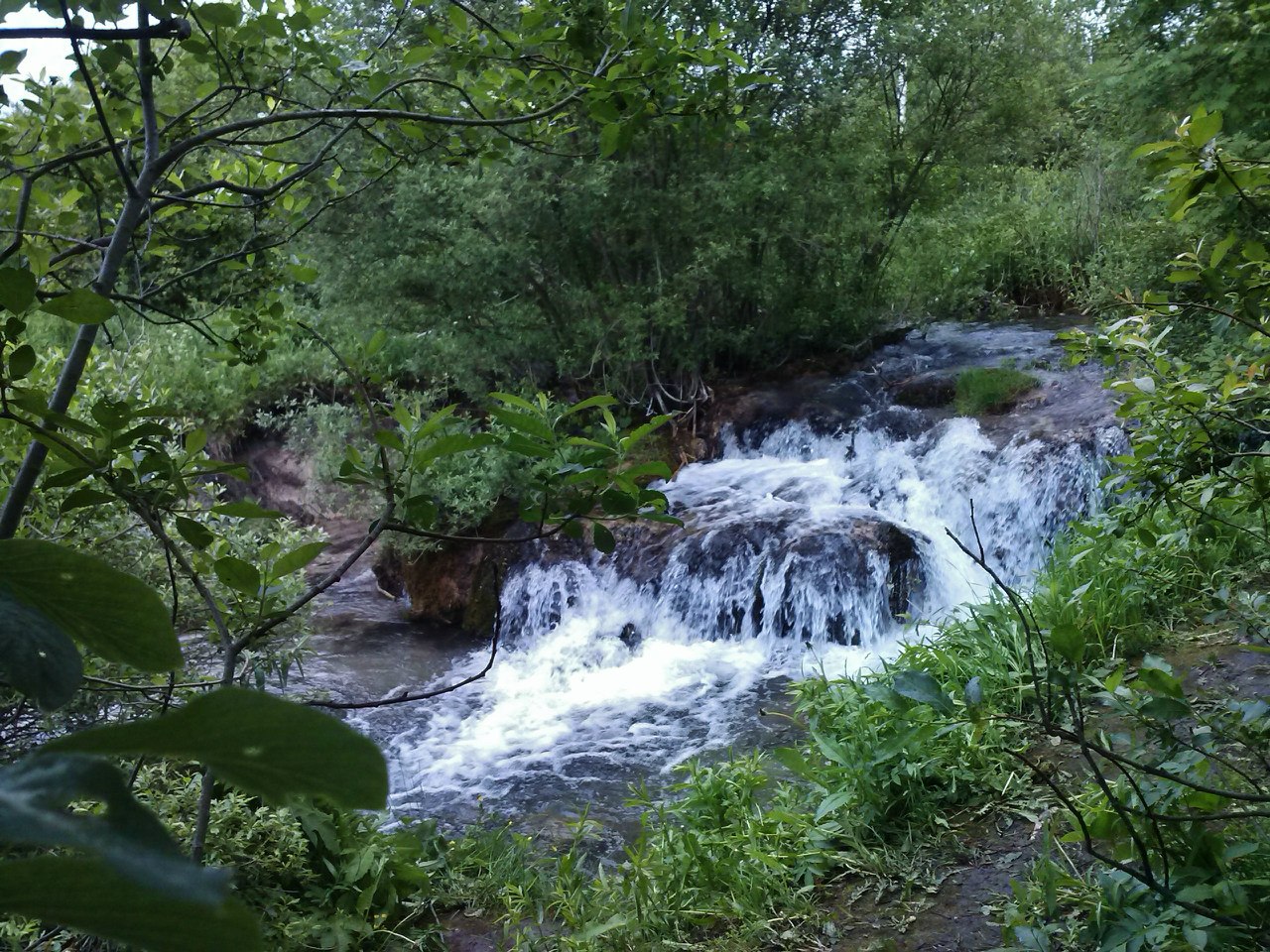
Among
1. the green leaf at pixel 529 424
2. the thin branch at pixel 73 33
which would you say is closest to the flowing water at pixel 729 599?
the green leaf at pixel 529 424

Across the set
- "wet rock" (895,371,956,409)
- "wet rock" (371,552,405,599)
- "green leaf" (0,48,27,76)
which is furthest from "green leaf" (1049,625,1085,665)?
"wet rock" (371,552,405,599)

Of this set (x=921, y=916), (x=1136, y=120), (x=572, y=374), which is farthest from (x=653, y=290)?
(x=921, y=916)

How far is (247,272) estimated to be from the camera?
2.92m

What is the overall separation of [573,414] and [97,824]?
16.3 ft

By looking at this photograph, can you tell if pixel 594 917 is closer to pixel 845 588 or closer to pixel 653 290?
pixel 845 588

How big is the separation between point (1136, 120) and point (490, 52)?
718 centimetres

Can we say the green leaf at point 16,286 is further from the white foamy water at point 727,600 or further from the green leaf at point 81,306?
the white foamy water at point 727,600

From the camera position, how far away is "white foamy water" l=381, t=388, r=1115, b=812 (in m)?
6.31

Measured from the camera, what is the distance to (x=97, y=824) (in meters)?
0.23

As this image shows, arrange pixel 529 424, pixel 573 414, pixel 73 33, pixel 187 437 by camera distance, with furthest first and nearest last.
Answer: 1. pixel 573 414
2. pixel 187 437
3. pixel 529 424
4. pixel 73 33

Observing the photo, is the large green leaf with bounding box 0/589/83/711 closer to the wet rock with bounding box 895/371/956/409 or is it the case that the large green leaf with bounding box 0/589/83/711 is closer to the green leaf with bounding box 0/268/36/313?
the green leaf with bounding box 0/268/36/313

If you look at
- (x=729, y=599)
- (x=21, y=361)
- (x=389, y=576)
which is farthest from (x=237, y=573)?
(x=389, y=576)

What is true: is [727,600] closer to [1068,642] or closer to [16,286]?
[1068,642]

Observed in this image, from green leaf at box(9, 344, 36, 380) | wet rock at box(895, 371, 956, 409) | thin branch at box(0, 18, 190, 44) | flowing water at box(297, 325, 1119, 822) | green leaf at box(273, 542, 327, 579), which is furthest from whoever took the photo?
wet rock at box(895, 371, 956, 409)
